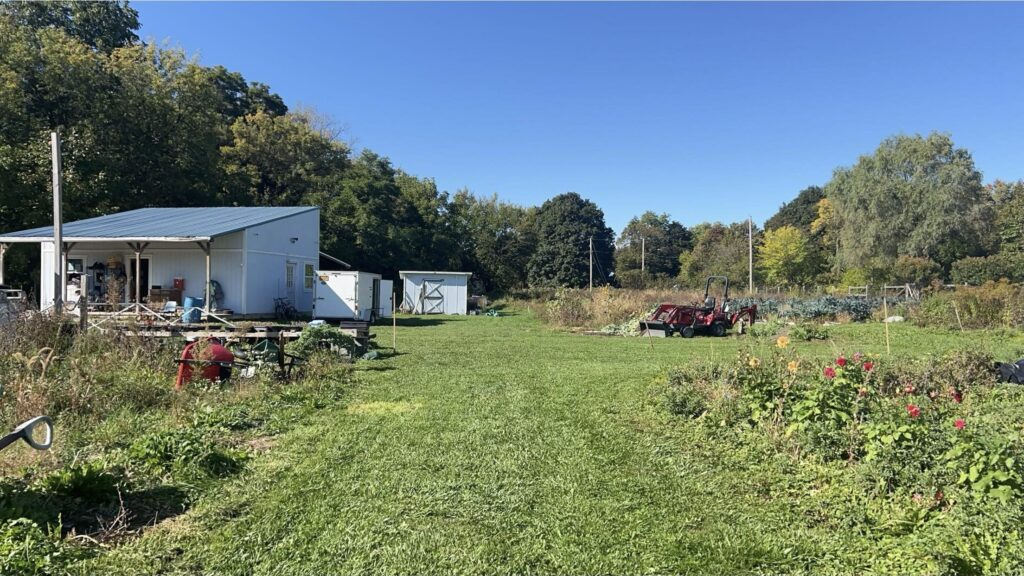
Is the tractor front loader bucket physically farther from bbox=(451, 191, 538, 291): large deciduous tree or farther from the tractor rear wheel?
bbox=(451, 191, 538, 291): large deciduous tree

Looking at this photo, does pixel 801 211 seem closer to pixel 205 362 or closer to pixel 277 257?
pixel 277 257

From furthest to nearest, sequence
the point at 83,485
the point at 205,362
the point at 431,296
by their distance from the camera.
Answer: the point at 431,296 → the point at 205,362 → the point at 83,485

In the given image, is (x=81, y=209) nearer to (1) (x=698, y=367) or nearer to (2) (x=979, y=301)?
(1) (x=698, y=367)

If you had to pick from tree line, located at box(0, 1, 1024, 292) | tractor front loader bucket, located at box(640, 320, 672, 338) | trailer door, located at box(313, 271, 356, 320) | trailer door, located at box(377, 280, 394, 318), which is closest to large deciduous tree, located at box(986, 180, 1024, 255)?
tree line, located at box(0, 1, 1024, 292)

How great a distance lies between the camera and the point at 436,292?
31875 mm

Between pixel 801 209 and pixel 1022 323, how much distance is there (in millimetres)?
53751

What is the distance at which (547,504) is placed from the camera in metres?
3.95

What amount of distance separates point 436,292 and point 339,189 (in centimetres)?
949

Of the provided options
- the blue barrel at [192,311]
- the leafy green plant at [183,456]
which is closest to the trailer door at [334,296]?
the blue barrel at [192,311]

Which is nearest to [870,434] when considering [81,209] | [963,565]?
[963,565]

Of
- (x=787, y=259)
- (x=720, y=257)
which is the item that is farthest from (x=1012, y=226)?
(x=720, y=257)

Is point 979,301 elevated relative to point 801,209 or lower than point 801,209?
lower

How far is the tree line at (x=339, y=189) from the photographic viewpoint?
25.5 m

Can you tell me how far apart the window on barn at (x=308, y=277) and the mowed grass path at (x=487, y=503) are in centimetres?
1823
